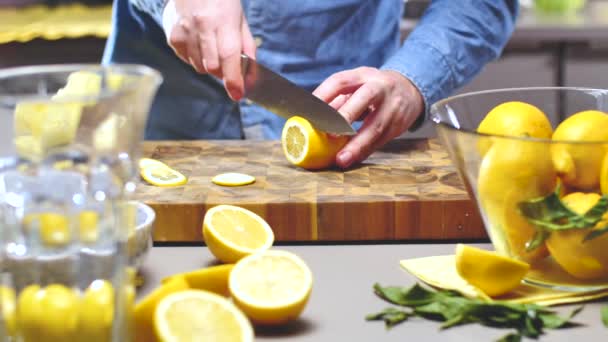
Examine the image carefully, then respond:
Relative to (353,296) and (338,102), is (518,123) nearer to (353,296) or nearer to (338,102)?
(353,296)

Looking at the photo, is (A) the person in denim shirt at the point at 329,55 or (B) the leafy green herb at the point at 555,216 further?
(A) the person in denim shirt at the point at 329,55

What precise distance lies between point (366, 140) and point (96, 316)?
757 millimetres

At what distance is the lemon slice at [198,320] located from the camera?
703 mm

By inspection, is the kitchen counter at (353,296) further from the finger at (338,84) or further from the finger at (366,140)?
the finger at (338,84)

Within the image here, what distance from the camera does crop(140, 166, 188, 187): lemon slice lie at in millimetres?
1225

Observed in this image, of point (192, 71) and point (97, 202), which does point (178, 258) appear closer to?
point (97, 202)

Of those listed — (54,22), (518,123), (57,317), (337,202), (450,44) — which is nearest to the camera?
(57,317)

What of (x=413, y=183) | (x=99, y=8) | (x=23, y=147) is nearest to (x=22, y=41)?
(x=99, y=8)

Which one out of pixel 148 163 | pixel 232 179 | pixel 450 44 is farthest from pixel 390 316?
pixel 450 44

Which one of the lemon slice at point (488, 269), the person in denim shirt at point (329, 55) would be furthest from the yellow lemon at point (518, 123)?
the person in denim shirt at point (329, 55)

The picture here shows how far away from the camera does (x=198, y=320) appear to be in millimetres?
716

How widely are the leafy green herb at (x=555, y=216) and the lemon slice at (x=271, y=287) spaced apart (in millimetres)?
224

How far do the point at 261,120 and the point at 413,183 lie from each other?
1.61 ft

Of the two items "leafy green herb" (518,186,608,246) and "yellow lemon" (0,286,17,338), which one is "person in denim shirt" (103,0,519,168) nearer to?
"leafy green herb" (518,186,608,246)
